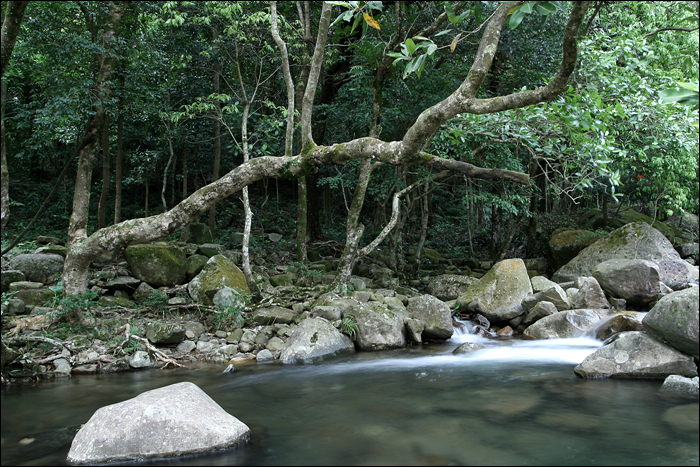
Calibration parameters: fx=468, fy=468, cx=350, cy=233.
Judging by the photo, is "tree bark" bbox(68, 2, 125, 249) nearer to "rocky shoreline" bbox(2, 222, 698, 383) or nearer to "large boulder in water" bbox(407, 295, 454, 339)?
"rocky shoreline" bbox(2, 222, 698, 383)

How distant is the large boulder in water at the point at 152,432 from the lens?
3.91 metres

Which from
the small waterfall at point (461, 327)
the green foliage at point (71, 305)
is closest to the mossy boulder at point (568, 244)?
the small waterfall at point (461, 327)

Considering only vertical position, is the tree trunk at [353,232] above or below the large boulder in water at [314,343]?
above

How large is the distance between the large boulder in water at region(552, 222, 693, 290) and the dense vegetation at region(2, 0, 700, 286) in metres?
1.48

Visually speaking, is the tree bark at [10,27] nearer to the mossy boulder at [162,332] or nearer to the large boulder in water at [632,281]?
the mossy boulder at [162,332]

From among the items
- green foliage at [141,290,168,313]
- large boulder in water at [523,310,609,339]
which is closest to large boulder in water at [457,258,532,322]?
large boulder in water at [523,310,609,339]

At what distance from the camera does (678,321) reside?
17.6 ft

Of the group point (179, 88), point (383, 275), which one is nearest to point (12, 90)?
point (179, 88)

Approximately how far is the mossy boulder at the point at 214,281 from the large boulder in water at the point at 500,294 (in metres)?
4.66

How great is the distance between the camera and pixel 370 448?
13.6 feet

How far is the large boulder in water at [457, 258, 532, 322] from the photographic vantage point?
30.8ft

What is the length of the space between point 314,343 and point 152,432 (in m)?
3.65

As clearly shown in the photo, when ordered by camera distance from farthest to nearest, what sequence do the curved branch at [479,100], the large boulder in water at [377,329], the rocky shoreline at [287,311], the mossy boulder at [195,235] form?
the mossy boulder at [195,235] → the large boulder in water at [377,329] → the rocky shoreline at [287,311] → the curved branch at [479,100]

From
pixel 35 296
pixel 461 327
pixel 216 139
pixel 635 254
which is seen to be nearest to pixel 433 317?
pixel 461 327
